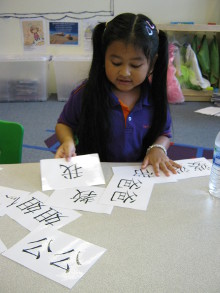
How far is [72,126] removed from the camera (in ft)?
3.69

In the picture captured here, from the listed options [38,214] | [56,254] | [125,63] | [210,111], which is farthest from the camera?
[210,111]

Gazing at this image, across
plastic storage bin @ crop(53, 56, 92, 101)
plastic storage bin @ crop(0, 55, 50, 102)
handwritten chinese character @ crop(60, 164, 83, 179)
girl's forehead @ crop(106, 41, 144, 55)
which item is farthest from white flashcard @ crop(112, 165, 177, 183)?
plastic storage bin @ crop(0, 55, 50, 102)

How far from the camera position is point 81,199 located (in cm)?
70

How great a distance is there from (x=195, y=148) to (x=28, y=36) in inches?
84.5

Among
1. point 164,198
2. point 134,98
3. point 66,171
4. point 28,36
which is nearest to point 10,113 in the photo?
point 28,36

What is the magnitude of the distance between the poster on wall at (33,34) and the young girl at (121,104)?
2.31m

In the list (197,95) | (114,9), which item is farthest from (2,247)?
(114,9)

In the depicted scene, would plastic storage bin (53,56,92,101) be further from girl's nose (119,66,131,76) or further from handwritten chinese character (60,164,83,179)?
handwritten chinese character (60,164,83,179)

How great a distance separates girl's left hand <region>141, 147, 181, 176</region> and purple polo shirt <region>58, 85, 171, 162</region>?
18 centimetres

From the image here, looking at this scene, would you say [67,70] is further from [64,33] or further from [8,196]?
[8,196]

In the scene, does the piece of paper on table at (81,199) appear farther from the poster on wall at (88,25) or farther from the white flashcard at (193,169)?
the poster on wall at (88,25)

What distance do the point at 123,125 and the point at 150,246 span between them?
0.59 metres

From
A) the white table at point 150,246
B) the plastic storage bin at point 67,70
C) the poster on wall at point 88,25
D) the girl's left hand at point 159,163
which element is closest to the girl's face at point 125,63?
the girl's left hand at point 159,163

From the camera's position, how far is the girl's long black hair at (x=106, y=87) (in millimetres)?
916
